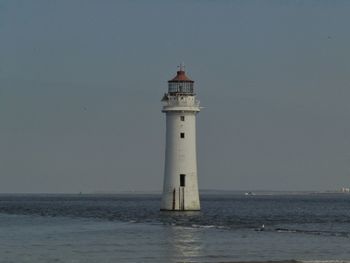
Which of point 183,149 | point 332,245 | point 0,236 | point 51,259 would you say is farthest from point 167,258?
point 183,149

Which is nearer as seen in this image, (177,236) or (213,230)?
(177,236)

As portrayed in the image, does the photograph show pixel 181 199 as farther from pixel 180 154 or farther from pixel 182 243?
pixel 182 243

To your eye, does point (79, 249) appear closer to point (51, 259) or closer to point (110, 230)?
point (51, 259)

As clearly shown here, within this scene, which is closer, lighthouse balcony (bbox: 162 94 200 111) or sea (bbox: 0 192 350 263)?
sea (bbox: 0 192 350 263)

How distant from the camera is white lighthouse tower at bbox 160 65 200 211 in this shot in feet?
218

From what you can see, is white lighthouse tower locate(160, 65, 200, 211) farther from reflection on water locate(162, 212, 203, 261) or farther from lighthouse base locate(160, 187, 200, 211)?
reflection on water locate(162, 212, 203, 261)

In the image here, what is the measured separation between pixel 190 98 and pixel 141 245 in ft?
88.2

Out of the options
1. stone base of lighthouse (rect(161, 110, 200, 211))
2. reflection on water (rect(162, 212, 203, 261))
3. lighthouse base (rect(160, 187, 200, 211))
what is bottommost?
reflection on water (rect(162, 212, 203, 261))

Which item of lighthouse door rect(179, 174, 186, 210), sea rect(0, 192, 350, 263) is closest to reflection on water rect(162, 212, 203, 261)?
sea rect(0, 192, 350, 263)

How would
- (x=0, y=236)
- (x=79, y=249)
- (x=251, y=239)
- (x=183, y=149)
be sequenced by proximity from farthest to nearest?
1. (x=183, y=149)
2. (x=0, y=236)
3. (x=251, y=239)
4. (x=79, y=249)

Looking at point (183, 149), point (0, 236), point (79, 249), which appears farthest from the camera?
point (183, 149)

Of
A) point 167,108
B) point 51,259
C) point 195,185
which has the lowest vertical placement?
point 51,259

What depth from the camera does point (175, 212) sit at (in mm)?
68562

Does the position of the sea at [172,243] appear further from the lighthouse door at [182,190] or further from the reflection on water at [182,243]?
the lighthouse door at [182,190]
